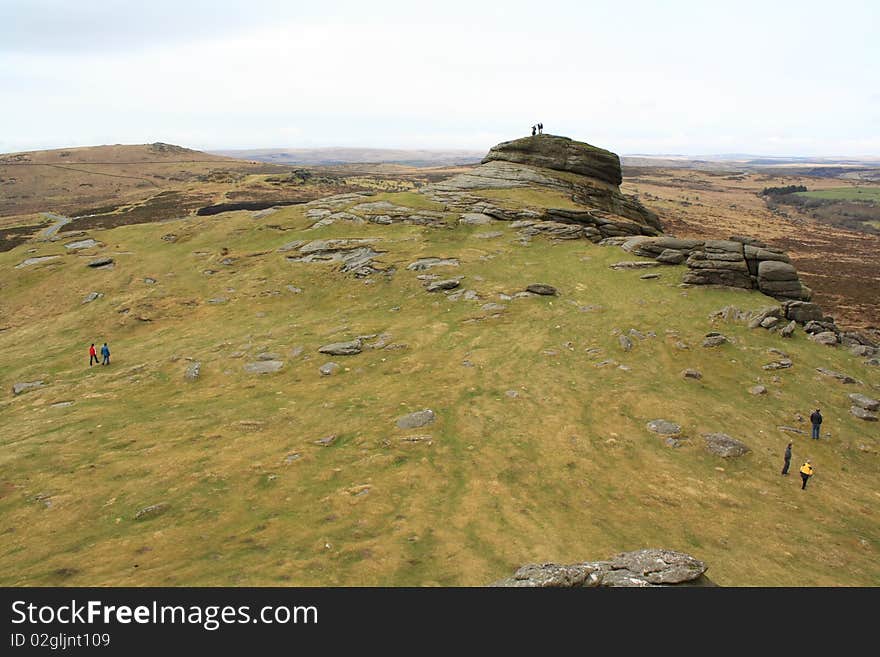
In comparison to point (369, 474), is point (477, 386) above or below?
above

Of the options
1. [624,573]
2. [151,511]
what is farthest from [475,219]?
[624,573]

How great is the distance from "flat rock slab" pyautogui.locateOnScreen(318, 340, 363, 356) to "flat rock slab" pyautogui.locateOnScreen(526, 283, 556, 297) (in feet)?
45.4

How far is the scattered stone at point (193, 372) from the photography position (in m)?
28.5

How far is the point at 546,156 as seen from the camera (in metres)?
Result: 62.1

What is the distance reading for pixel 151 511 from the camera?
16578 millimetres

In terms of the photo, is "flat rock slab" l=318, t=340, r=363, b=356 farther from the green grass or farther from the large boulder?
the large boulder

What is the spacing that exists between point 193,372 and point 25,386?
1108 centimetres

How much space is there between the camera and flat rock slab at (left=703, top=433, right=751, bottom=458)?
2044 cm

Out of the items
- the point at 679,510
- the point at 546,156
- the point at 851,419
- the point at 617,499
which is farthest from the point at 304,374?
the point at 546,156

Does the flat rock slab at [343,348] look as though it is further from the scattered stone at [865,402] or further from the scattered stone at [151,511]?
the scattered stone at [865,402]

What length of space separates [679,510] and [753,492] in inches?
149

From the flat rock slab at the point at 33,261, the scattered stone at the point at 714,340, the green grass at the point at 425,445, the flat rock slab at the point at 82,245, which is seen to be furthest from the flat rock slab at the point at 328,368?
the flat rock slab at the point at 82,245
